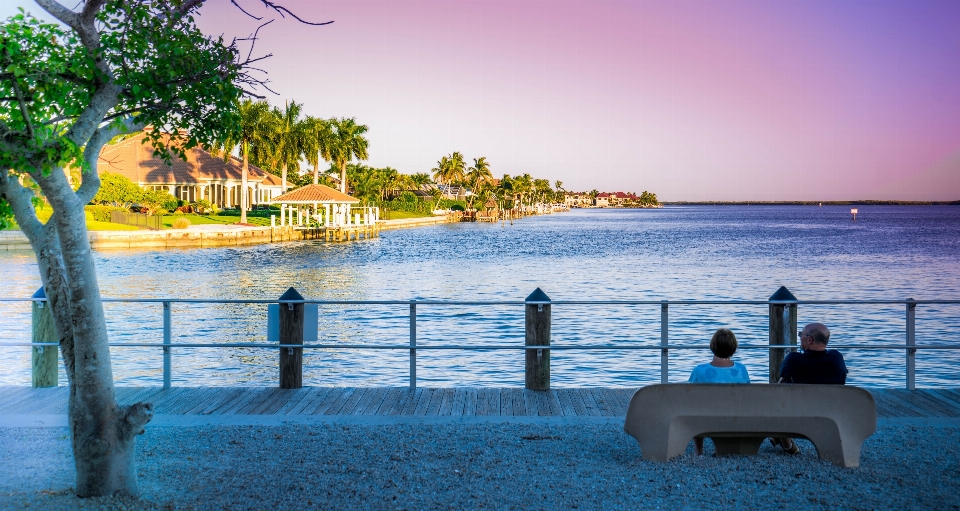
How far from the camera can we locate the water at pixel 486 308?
1892 cm

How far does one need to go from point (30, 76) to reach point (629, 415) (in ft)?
15.6

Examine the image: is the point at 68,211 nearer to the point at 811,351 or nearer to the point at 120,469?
Result: the point at 120,469

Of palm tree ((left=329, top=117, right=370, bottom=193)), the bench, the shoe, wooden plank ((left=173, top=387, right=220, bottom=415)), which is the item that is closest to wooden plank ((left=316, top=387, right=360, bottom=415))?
wooden plank ((left=173, top=387, right=220, bottom=415))

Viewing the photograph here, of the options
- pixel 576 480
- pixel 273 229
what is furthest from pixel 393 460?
pixel 273 229

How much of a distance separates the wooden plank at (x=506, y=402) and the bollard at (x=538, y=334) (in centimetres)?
31

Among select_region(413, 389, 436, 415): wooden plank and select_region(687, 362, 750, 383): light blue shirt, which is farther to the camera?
select_region(413, 389, 436, 415): wooden plank

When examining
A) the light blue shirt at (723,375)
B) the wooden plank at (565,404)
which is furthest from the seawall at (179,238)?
the light blue shirt at (723,375)

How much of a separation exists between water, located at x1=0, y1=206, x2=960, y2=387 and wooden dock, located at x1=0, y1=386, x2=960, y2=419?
6.96m

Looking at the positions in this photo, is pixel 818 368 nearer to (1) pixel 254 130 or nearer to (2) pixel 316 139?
(1) pixel 254 130

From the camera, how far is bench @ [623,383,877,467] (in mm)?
6730

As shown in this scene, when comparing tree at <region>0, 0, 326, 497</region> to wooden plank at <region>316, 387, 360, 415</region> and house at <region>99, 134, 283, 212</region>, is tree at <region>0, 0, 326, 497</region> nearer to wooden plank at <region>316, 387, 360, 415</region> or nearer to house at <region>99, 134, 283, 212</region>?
wooden plank at <region>316, 387, 360, 415</region>

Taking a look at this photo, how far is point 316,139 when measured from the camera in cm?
10000

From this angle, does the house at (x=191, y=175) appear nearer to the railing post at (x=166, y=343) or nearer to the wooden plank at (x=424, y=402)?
the railing post at (x=166, y=343)

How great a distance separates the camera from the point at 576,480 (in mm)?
6617
